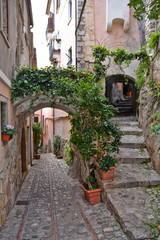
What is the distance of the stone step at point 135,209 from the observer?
332 centimetres

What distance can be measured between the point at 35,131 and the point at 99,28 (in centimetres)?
795

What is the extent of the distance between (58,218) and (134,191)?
6.35 ft

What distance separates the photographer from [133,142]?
705cm

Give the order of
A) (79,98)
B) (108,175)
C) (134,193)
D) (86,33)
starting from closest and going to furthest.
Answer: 1. (134,193)
2. (108,175)
3. (79,98)
4. (86,33)

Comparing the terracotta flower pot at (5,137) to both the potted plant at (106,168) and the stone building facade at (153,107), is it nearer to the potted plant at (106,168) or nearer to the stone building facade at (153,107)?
the potted plant at (106,168)

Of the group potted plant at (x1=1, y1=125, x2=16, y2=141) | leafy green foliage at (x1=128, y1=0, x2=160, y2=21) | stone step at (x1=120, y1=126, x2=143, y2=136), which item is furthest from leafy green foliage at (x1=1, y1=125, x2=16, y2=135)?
stone step at (x1=120, y1=126, x2=143, y2=136)

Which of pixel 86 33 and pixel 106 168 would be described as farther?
pixel 86 33

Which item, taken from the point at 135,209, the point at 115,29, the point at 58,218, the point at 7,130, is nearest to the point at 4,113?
the point at 7,130

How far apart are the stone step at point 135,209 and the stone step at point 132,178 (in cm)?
15

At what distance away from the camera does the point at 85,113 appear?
5.32m

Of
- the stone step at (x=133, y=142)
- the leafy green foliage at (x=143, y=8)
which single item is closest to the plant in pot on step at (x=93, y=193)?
the stone step at (x=133, y=142)

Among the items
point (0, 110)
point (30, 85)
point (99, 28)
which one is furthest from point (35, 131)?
point (0, 110)

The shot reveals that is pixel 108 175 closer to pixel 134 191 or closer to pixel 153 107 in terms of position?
pixel 134 191

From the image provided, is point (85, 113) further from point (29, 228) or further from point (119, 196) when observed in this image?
point (29, 228)
